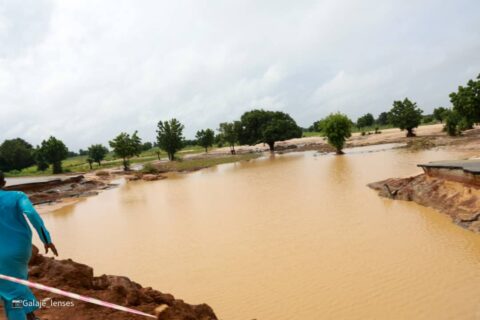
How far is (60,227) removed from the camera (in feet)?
60.1

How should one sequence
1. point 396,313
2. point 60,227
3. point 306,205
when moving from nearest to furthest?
point 396,313, point 306,205, point 60,227

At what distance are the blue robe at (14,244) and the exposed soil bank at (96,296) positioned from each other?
1277 mm

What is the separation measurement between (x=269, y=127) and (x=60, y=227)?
5555 cm

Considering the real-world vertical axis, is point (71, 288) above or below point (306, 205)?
above

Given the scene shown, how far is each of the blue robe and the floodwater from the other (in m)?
4.19

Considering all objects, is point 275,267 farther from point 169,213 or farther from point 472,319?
point 169,213

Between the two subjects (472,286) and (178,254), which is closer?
(472,286)

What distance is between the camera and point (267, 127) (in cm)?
7081

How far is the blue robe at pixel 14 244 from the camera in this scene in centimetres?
392

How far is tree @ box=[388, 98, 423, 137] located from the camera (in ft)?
195

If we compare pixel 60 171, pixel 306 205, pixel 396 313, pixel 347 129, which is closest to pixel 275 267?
pixel 396 313

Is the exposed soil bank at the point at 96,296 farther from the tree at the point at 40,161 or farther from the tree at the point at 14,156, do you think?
the tree at the point at 14,156

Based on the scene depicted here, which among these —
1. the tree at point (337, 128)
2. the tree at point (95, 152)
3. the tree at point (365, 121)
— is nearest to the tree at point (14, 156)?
the tree at point (95, 152)

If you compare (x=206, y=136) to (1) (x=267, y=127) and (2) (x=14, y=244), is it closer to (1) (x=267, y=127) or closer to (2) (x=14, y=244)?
(1) (x=267, y=127)
